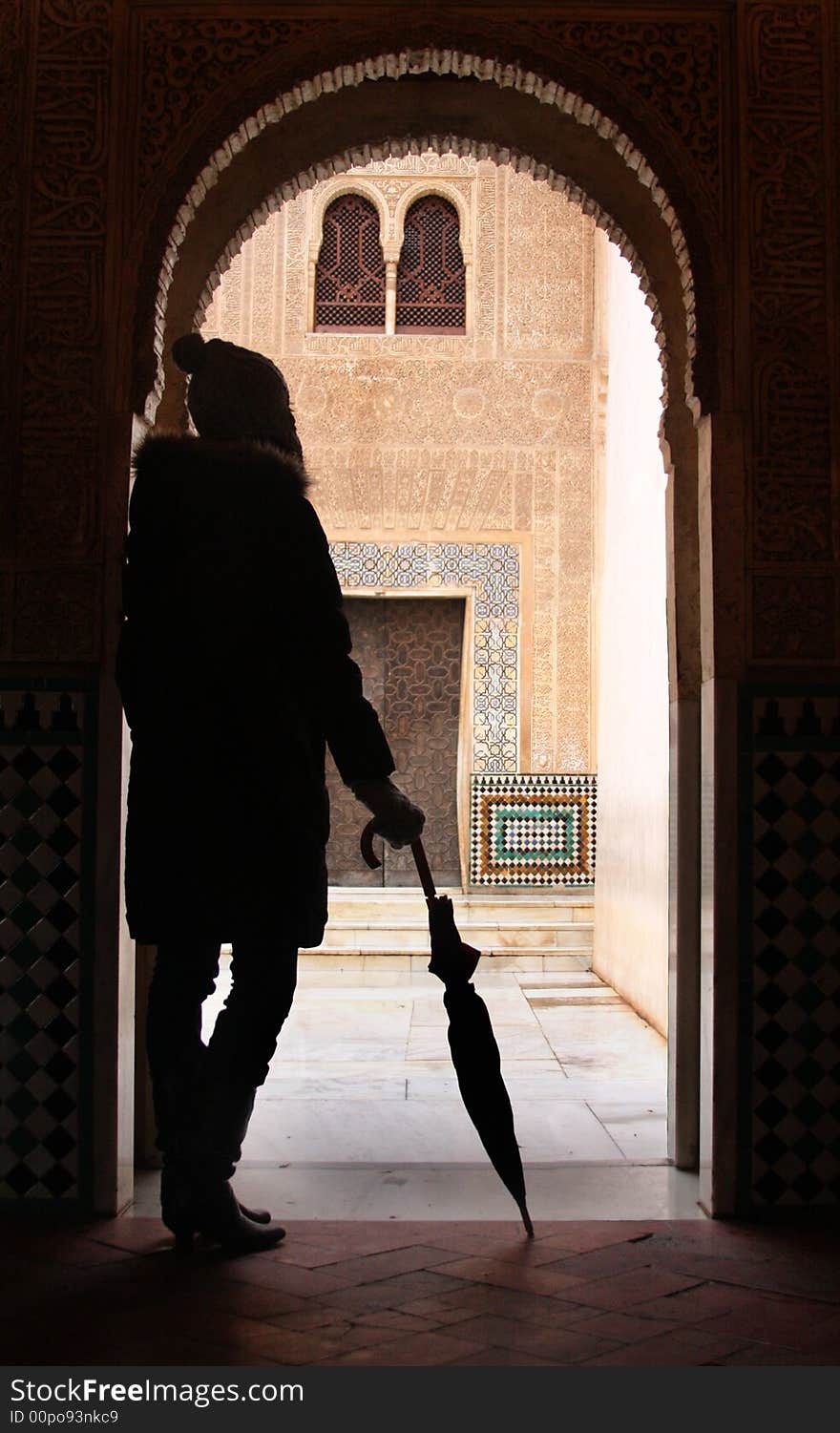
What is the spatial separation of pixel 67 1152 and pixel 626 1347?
4.11ft

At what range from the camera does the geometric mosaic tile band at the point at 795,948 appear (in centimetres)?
254

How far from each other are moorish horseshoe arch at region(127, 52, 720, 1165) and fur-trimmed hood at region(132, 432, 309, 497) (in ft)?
2.68

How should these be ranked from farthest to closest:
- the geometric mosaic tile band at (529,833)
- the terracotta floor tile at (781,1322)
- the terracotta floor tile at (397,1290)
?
the geometric mosaic tile band at (529,833) < the terracotta floor tile at (397,1290) < the terracotta floor tile at (781,1322)

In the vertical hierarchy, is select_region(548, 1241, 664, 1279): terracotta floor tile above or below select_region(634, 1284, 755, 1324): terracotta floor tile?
below

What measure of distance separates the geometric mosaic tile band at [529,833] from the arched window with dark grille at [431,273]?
3.77 meters

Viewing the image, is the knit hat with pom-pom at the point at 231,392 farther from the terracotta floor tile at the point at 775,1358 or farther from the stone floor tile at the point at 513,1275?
the terracotta floor tile at the point at 775,1358

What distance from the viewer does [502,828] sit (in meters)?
9.66

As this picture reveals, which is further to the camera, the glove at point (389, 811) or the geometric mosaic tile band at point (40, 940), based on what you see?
the geometric mosaic tile band at point (40, 940)

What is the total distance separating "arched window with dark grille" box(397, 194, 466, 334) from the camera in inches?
400

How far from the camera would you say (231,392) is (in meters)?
2.33

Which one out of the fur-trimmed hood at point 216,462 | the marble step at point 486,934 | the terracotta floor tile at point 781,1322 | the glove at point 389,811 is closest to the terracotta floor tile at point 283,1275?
the terracotta floor tile at point 781,1322

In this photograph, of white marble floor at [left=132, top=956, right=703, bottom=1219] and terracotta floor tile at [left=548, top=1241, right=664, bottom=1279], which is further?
white marble floor at [left=132, top=956, right=703, bottom=1219]

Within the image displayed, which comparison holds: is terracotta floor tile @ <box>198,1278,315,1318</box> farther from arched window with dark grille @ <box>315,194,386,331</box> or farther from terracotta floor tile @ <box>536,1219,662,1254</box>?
arched window with dark grille @ <box>315,194,386,331</box>

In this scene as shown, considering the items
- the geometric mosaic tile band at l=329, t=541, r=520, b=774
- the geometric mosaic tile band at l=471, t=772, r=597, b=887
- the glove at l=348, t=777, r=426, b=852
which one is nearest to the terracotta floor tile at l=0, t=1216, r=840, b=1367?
the glove at l=348, t=777, r=426, b=852
